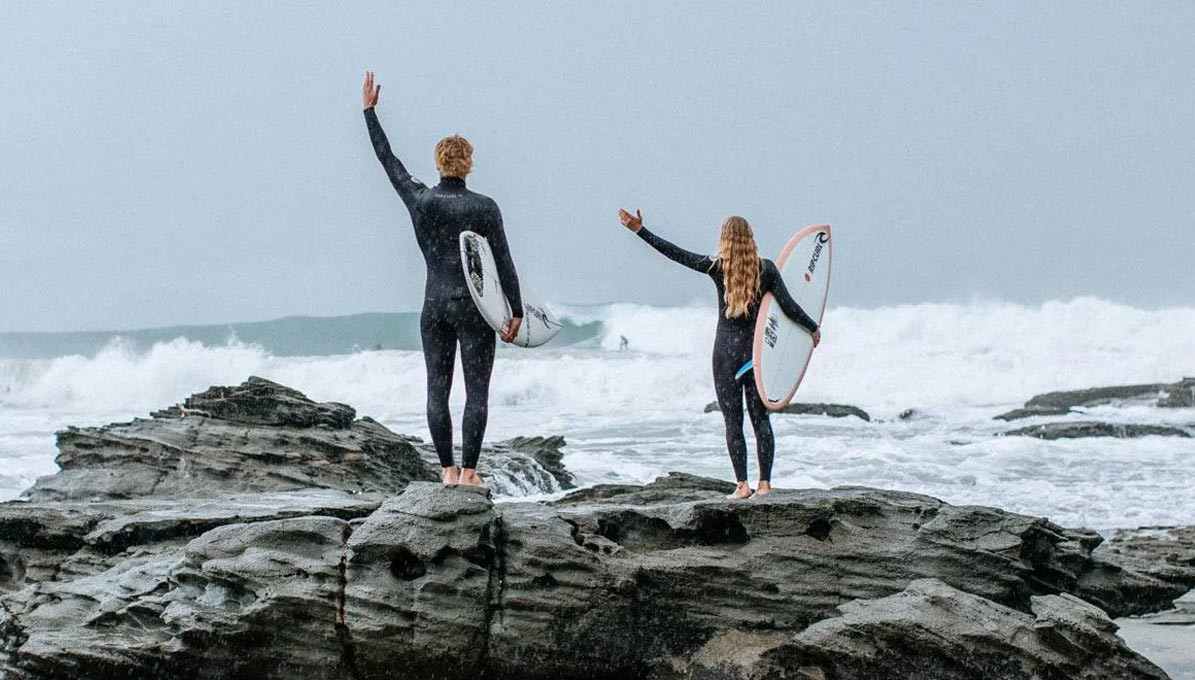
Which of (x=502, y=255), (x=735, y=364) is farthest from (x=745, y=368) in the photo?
(x=502, y=255)

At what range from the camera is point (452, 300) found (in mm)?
6918

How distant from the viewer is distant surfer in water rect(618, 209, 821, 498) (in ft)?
25.1

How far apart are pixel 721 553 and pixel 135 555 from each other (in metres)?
3.79

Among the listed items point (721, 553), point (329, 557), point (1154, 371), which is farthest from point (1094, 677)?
point (1154, 371)

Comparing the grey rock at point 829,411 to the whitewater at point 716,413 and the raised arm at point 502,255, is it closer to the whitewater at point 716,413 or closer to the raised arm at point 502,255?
the whitewater at point 716,413

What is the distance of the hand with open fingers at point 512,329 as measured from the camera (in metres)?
7.02

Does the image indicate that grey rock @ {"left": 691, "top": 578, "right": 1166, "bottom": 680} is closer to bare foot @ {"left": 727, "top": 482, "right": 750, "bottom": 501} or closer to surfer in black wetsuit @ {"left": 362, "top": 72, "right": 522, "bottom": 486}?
bare foot @ {"left": 727, "top": 482, "right": 750, "bottom": 501}

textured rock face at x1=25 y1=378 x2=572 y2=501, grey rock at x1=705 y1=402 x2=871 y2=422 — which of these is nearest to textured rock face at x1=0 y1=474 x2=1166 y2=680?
textured rock face at x1=25 y1=378 x2=572 y2=501

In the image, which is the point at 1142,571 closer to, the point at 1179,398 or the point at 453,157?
the point at 453,157

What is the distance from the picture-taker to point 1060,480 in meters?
16.9

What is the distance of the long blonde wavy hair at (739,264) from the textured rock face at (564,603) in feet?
4.53

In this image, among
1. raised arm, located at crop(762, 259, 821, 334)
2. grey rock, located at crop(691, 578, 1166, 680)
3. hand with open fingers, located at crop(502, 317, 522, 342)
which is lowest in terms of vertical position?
grey rock, located at crop(691, 578, 1166, 680)

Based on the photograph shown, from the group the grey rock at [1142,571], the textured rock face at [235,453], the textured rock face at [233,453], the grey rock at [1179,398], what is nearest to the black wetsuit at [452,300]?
the textured rock face at [235,453]

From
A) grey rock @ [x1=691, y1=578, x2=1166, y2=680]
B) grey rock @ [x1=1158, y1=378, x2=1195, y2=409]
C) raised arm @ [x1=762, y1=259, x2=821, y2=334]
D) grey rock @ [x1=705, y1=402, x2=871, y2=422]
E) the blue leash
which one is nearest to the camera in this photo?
grey rock @ [x1=691, y1=578, x2=1166, y2=680]
